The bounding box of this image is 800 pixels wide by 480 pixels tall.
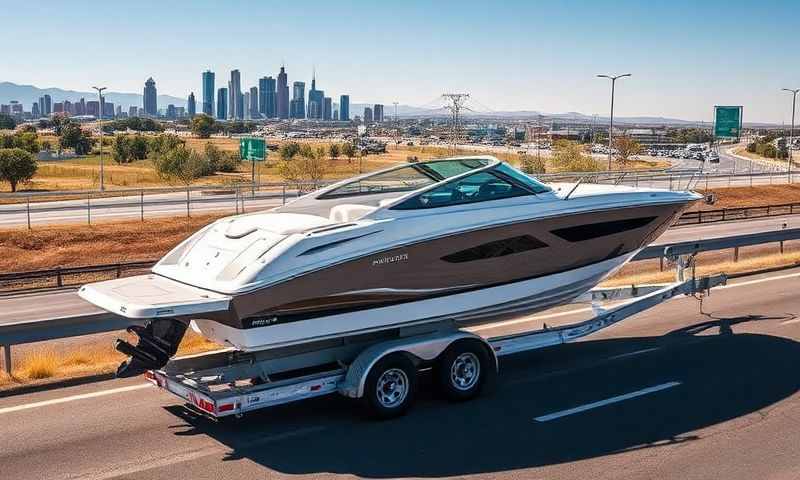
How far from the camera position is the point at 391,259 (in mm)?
9711

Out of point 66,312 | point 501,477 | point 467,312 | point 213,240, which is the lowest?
point 66,312

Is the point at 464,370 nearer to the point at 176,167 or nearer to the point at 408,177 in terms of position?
the point at 408,177

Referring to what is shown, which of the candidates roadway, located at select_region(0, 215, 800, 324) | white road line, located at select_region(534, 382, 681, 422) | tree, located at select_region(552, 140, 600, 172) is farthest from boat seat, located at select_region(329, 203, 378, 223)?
tree, located at select_region(552, 140, 600, 172)

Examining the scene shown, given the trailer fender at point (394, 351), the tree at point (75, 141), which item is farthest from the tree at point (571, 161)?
the tree at point (75, 141)

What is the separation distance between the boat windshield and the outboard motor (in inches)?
107

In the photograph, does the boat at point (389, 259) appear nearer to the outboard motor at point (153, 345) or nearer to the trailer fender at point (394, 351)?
the outboard motor at point (153, 345)

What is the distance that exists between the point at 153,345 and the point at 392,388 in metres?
2.52

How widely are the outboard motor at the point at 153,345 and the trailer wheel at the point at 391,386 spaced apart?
6.70 ft

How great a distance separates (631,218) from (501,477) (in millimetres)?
5306

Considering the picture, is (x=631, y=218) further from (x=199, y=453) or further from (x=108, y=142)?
(x=108, y=142)

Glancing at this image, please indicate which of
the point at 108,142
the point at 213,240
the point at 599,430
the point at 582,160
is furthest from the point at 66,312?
the point at 108,142

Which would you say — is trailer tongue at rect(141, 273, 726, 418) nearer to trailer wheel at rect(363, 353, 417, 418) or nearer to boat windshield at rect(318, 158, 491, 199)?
trailer wheel at rect(363, 353, 417, 418)

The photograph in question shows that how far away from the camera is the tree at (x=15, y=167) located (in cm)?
5891

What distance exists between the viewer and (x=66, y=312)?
67.1ft
